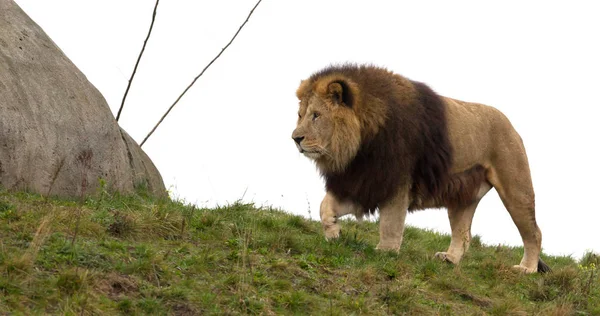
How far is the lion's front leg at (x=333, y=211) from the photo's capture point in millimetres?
8547

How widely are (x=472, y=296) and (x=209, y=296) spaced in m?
2.76

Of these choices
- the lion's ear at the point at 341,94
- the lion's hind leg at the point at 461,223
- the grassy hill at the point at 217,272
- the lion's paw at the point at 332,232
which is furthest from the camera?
the lion's hind leg at the point at 461,223

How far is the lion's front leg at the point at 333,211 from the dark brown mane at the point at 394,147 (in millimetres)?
80

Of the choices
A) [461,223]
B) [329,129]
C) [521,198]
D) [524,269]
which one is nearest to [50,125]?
[329,129]

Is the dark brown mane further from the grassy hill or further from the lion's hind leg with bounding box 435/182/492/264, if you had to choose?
the lion's hind leg with bounding box 435/182/492/264

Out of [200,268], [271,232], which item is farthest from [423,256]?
[200,268]

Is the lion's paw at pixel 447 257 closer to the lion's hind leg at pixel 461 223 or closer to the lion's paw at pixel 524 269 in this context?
the lion's hind leg at pixel 461 223

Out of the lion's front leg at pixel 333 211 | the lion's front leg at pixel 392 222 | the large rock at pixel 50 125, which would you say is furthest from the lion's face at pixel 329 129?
the large rock at pixel 50 125

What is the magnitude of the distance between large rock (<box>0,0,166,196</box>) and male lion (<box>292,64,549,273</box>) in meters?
2.38

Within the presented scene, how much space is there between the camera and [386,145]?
27.8 feet

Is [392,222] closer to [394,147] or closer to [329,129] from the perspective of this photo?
[394,147]

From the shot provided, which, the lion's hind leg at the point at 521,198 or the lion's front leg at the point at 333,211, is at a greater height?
the lion's hind leg at the point at 521,198

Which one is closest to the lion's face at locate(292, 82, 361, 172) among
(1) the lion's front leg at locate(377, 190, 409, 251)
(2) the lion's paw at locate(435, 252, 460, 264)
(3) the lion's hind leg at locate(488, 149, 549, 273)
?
(1) the lion's front leg at locate(377, 190, 409, 251)

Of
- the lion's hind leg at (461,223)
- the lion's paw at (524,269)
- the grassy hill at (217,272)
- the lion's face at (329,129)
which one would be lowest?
the grassy hill at (217,272)
